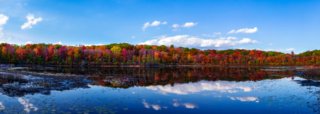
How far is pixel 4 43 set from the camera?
175750mm

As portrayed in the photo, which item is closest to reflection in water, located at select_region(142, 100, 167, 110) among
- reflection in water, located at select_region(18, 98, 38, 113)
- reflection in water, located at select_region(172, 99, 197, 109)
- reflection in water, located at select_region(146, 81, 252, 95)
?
reflection in water, located at select_region(172, 99, 197, 109)

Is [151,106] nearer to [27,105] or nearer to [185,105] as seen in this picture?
[185,105]

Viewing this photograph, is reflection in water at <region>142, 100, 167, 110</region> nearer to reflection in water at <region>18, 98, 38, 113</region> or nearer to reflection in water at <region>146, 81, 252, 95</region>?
reflection in water at <region>146, 81, 252, 95</region>

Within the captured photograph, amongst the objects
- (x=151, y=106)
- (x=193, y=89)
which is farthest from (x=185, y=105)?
(x=193, y=89)

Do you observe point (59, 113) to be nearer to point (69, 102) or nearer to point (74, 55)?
point (69, 102)

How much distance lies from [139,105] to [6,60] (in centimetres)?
12796

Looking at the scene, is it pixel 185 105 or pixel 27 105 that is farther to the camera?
pixel 185 105

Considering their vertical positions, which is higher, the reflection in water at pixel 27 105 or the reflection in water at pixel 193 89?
the reflection in water at pixel 27 105

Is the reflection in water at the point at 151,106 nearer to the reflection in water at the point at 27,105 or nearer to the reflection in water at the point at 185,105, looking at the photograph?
the reflection in water at the point at 185,105

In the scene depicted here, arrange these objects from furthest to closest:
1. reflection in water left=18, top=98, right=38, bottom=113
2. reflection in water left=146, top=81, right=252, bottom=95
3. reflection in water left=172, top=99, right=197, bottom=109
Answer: reflection in water left=146, top=81, right=252, bottom=95 < reflection in water left=172, top=99, right=197, bottom=109 < reflection in water left=18, top=98, right=38, bottom=113

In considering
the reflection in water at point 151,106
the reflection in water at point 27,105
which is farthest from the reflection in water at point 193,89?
the reflection in water at point 27,105

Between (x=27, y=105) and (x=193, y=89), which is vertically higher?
(x=27, y=105)

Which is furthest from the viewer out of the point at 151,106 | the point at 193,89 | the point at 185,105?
the point at 193,89

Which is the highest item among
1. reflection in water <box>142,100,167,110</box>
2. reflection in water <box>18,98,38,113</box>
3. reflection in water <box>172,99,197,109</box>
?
reflection in water <box>18,98,38,113</box>
